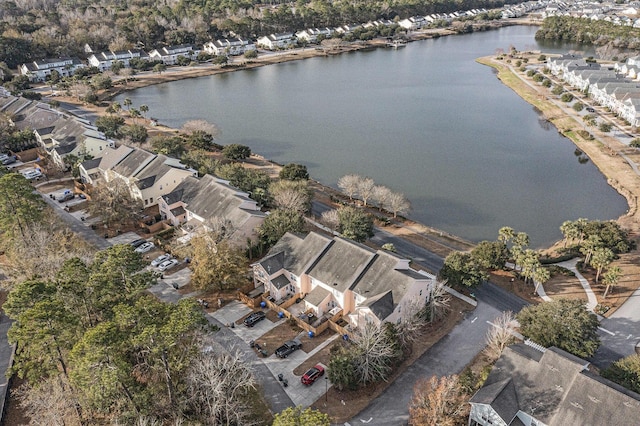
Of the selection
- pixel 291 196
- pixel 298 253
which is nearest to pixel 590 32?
pixel 291 196

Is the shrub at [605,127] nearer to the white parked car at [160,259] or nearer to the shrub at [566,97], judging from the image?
the shrub at [566,97]

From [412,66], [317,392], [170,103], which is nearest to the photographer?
[317,392]

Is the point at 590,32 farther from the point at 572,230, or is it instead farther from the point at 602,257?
the point at 602,257

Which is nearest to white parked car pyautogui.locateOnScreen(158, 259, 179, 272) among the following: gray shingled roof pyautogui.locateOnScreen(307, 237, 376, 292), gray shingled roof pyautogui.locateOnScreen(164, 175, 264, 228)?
gray shingled roof pyautogui.locateOnScreen(164, 175, 264, 228)

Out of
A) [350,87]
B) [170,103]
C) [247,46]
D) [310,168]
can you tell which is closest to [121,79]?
[170,103]

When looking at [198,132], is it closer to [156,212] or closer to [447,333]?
[156,212]

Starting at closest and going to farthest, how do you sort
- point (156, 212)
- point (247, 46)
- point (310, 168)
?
point (156, 212) → point (310, 168) → point (247, 46)

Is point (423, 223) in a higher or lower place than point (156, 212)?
lower

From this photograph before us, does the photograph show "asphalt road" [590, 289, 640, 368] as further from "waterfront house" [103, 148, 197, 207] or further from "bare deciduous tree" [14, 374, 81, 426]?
"waterfront house" [103, 148, 197, 207]
